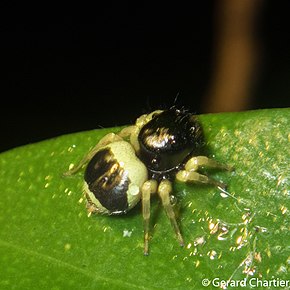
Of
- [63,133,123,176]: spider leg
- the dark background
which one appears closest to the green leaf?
[63,133,123,176]: spider leg

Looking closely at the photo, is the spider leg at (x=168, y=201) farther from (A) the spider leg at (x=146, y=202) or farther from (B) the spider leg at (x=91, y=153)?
(B) the spider leg at (x=91, y=153)

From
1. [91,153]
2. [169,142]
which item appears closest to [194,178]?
[169,142]

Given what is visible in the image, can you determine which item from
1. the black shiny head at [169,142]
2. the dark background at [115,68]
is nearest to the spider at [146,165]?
the black shiny head at [169,142]

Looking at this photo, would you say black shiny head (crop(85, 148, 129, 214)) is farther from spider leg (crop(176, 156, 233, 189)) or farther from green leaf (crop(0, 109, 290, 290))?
spider leg (crop(176, 156, 233, 189))

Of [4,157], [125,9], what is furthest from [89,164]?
[125,9]

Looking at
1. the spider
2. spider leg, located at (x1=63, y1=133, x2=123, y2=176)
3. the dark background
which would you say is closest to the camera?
the spider

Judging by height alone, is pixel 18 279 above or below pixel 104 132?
below

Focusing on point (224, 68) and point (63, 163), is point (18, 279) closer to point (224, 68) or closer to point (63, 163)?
point (63, 163)
